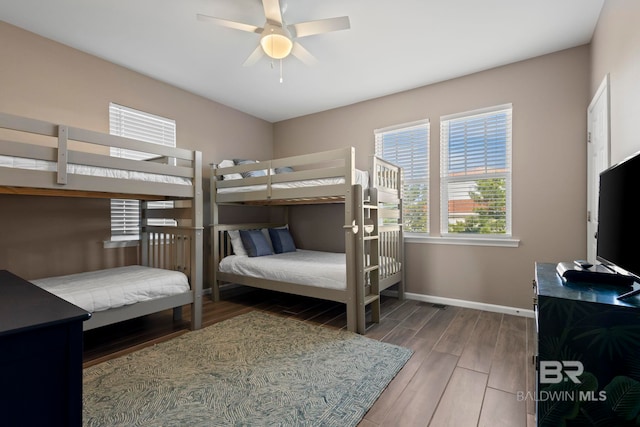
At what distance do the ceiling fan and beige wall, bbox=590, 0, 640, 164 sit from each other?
1.65 meters

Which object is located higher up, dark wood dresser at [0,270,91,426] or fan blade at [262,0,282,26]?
fan blade at [262,0,282,26]

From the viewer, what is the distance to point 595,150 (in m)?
2.54

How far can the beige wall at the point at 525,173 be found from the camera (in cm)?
281

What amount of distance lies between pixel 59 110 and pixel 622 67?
4338 millimetres

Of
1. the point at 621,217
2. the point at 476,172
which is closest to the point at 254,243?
the point at 476,172

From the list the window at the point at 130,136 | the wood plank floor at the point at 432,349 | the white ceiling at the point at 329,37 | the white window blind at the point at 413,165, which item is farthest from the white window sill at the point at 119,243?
the white window blind at the point at 413,165

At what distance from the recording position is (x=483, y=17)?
238 cm

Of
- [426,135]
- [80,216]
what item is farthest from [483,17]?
[80,216]

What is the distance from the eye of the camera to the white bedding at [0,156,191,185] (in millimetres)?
1855

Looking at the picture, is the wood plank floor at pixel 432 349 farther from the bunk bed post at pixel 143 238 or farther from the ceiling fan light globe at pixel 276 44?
the ceiling fan light globe at pixel 276 44

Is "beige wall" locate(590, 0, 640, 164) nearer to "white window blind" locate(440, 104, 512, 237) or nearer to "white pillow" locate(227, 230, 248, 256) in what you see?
"white window blind" locate(440, 104, 512, 237)

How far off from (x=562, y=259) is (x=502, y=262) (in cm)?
50

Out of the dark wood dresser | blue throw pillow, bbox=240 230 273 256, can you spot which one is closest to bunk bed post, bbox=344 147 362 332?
blue throw pillow, bbox=240 230 273 256

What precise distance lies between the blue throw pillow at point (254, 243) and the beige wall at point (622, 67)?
3.32 metres
